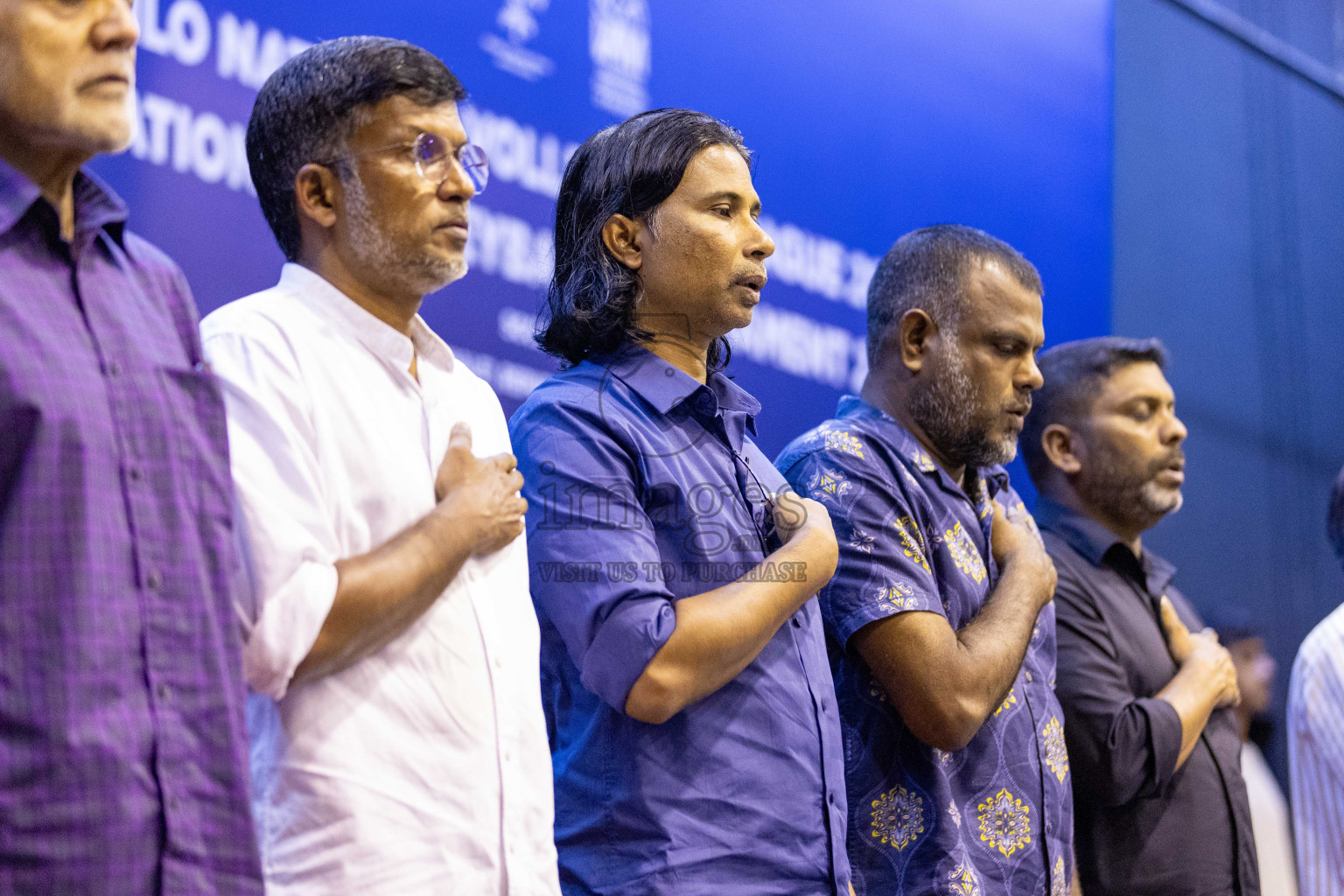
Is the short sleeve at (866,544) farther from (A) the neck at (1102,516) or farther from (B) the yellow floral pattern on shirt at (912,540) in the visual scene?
(A) the neck at (1102,516)

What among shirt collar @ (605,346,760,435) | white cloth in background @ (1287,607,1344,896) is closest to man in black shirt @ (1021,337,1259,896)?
white cloth in background @ (1287,607,1344,896)

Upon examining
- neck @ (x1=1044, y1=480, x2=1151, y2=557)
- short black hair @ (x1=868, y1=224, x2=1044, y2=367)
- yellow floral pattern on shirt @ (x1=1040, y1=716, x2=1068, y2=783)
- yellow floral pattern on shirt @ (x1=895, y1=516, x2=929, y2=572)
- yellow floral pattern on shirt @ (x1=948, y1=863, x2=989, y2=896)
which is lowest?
yellow floral pattern on shirt @ (x1=948, y1=863, x2=989, y2=896)

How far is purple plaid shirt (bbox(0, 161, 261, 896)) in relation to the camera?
3.96 feet

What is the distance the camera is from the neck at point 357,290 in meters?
1.83

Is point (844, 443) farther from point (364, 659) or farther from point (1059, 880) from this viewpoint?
point (364, 659)

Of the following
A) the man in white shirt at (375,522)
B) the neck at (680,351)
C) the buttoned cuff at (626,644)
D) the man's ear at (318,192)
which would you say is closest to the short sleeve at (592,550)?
the buttoned cuff at (626,644)

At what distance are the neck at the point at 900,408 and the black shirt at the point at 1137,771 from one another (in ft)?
1.62

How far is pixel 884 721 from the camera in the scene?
2336 mm

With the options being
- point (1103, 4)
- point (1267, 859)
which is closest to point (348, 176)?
point (1267, 859)

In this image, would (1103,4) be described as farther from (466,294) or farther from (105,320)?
(105,320)

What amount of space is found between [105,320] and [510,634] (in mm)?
637

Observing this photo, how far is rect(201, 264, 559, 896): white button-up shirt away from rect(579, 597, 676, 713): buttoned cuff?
0.34 feet

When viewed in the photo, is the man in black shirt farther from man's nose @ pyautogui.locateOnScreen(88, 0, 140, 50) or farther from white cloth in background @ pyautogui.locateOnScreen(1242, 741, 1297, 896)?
man's nose @ pyautogui.locateOnScreen(88, 0, 140, 50)

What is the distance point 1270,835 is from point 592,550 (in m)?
3.26
